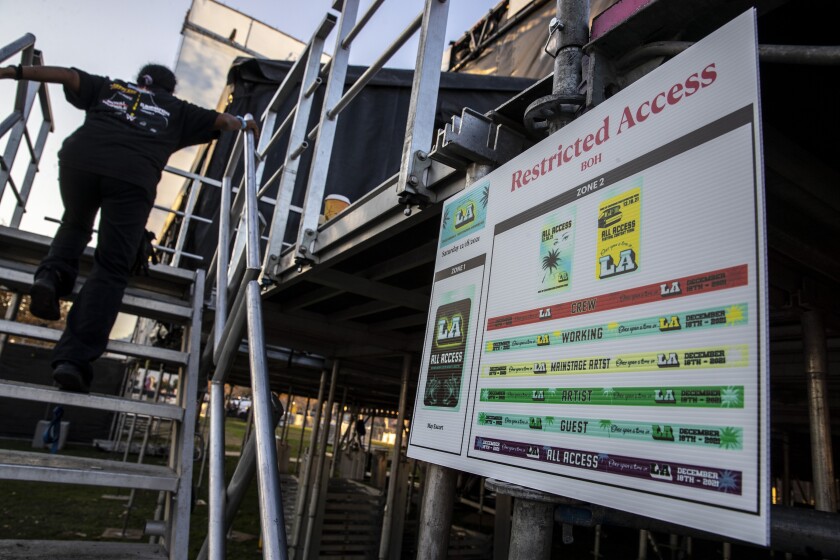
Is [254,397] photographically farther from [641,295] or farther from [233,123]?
[233,123]

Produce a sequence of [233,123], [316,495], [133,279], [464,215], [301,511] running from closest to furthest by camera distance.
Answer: [464,215] < [233,123] < [133,279] < [316,495] < [301,511]

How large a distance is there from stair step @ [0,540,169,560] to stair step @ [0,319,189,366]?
0.87 m

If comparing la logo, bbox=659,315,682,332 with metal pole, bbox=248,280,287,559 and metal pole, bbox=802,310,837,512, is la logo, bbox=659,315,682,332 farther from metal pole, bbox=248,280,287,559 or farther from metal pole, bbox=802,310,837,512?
metal pole, bbox=802,310,837,512

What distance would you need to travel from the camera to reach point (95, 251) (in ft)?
8.66

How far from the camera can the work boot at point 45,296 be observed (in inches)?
106

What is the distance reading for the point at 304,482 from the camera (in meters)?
6.54

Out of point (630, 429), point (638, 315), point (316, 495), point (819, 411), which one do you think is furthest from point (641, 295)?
point (316, 495)

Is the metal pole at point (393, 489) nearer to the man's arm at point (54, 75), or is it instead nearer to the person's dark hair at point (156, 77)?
the person's dark hair at point (156, 77)

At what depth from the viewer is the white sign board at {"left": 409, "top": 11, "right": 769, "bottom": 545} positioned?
2.87ft

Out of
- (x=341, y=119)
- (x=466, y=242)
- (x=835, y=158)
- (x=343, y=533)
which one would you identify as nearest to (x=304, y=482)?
(x=343, y=533)

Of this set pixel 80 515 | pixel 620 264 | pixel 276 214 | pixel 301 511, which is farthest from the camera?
pixel 80 515

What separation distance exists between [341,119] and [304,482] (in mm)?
4824

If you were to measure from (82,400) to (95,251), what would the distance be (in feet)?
2.41

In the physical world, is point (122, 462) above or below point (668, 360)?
below
